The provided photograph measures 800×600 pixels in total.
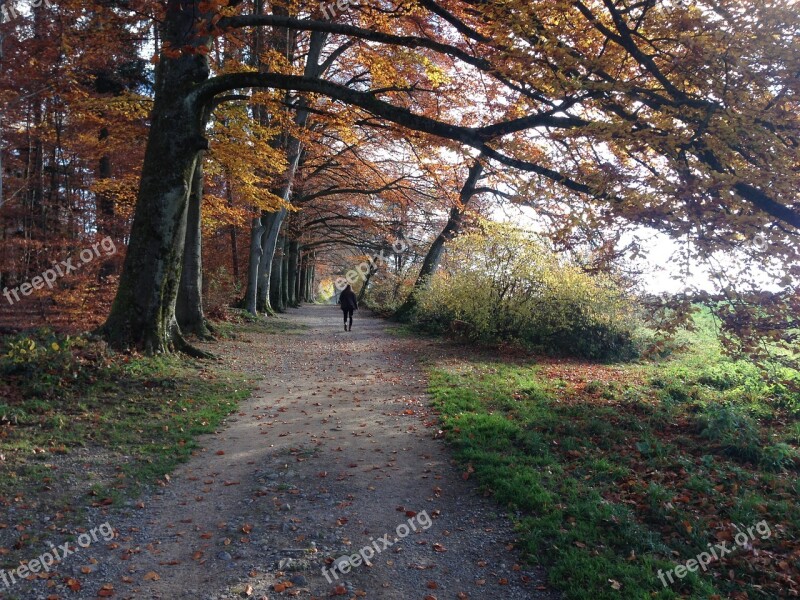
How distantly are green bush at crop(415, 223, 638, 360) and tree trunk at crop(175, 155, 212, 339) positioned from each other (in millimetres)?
7423

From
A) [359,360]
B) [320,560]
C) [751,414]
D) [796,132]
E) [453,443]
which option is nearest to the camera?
[320,560]

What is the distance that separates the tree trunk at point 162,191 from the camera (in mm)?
9531

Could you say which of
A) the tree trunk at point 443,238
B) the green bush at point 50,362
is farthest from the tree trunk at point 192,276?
the tree trunk at point 443,238

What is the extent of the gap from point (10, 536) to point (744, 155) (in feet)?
24.5

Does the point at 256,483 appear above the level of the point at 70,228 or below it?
below

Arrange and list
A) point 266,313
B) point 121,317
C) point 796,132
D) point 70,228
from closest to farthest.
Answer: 1. point 796,132
2. point 121,317
3. point 70,228
4. point 266,313

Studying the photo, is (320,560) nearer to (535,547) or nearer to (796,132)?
(535,547)

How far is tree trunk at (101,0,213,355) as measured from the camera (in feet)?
31.3

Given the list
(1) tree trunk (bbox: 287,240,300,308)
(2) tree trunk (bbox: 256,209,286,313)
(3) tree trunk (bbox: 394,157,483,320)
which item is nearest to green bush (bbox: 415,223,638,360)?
(3) tree trunk (bbox: 394,157,483,320)

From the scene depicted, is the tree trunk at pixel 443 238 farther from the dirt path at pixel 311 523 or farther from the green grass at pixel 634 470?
the dirt path at pixel 311 523

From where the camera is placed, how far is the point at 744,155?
219 inches

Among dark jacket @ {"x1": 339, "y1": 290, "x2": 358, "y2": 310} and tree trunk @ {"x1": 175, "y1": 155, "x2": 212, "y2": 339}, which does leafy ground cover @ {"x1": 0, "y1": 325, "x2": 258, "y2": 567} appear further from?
dark jacket @ {"x1": 339, "y1": 290, "x2": 358, "y2": 310}

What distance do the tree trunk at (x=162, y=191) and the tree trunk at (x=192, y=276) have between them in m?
2.85

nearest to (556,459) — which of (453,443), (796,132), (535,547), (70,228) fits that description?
(453,443)
